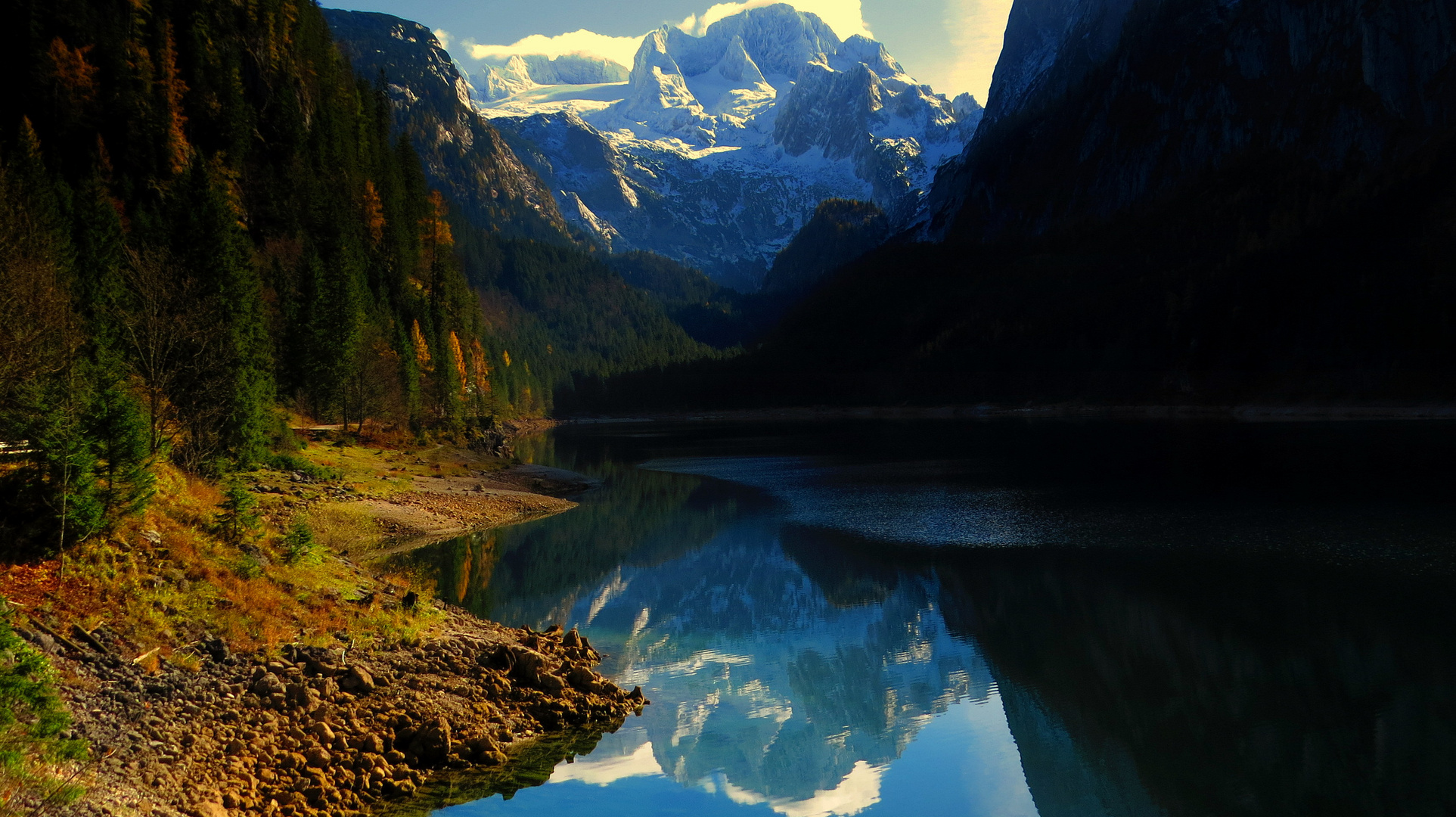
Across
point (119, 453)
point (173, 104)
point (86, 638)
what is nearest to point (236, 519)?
point (119, 453)

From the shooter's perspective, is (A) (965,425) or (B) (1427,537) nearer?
(B) (1427,537)

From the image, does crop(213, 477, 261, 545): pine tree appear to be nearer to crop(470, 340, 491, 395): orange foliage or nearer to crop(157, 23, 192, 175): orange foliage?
crop(157, 23, 192, 175): orange foliage

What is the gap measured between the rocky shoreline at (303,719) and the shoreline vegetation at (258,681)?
35mm

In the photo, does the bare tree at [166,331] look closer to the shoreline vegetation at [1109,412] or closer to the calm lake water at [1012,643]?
the calm lake water at [1012,643]

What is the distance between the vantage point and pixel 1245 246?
513 ft

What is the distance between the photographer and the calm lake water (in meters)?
16.8

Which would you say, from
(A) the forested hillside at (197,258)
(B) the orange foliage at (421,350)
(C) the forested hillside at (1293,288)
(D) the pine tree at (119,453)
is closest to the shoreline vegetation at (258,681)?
(D) the pine tree at (119,453)

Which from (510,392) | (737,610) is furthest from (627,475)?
(510,392)

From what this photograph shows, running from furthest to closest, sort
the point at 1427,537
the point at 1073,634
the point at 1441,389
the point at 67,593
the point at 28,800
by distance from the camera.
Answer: the point at 1441,389 → the point at 1427,537 → the point at 1073,634 → the point at 67,593 → the point at 28,800

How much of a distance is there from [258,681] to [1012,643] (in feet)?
65.7

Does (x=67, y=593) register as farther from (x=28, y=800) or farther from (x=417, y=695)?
(x=28, y=800)

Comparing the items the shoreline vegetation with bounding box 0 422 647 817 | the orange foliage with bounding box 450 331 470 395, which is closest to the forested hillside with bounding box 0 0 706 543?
the orange foliage with bounding box 450 331 470 395

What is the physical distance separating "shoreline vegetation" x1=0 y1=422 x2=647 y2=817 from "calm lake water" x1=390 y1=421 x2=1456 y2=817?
3.95 feet

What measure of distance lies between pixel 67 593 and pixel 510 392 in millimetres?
171936
